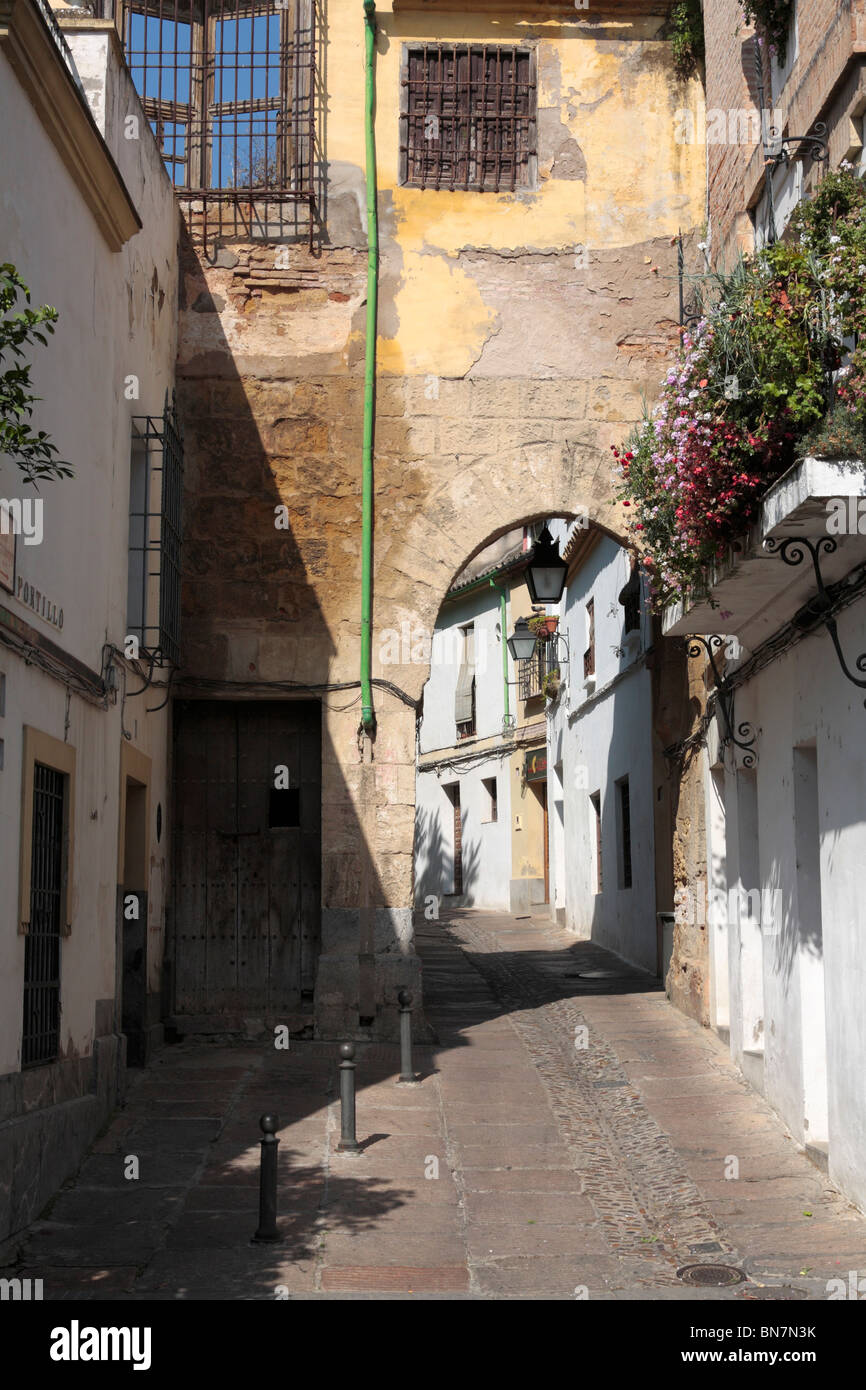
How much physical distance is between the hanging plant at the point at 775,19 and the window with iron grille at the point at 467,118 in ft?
10.5

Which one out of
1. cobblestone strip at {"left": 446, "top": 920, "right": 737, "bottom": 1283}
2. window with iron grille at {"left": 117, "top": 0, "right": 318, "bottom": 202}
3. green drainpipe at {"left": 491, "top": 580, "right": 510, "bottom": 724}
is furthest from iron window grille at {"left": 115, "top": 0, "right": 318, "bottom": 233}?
green drainpipe at {"left": 491, "top": 580, "right": 510, "bottom": 724}

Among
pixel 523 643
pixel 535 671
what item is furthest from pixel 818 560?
pixel 535 671

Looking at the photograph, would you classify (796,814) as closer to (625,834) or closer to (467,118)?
(467,118)

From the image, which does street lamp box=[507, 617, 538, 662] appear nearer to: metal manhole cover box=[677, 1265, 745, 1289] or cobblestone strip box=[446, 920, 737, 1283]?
cobblestone strip box=[446, 920, 737, 1283]

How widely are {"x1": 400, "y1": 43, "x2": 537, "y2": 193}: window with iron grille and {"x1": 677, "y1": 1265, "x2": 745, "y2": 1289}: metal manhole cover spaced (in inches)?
349

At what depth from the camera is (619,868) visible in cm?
1700

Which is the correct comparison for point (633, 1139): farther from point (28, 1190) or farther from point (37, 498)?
point (37, 498)

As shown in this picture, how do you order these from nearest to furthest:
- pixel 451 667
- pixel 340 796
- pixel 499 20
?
1. pixel 340 796
2. pixel 499 20
3. pixel 451 667

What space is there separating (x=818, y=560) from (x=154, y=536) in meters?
5.28

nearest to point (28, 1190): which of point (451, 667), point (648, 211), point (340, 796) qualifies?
point (340, 796)

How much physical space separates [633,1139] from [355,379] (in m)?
6.45

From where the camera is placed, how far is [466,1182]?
7.76 metres

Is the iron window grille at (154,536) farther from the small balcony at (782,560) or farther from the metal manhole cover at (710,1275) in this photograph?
the metal manhole cover at (710,1275)

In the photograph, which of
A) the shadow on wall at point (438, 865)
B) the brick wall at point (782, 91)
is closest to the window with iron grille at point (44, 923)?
the brick wall at point (782, 91)
